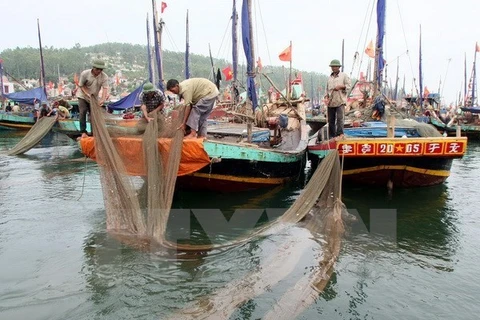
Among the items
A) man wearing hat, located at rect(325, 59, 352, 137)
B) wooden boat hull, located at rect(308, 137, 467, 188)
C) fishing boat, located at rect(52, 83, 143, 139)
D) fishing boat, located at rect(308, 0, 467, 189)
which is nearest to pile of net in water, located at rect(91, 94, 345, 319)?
fishing boat, located at rect(52, 83, 143, 139)

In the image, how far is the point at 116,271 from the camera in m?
4.89

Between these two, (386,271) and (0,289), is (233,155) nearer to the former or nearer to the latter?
(386,271)

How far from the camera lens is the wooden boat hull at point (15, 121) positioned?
26.2m

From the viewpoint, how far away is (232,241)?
588cm

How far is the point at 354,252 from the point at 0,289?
14.1 feet

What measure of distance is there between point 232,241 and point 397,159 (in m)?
4.45

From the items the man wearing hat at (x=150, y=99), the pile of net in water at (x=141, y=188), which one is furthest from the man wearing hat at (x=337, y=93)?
the pile of net in water at (x=141, y=188)

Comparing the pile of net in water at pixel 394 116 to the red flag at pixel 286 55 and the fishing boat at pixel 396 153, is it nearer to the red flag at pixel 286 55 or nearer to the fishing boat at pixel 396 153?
the fishing boat at pixel 396 153

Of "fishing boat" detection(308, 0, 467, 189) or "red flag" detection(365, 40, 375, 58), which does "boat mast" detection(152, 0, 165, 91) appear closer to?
"fishing boat" detection(308, 0, 467, 189)

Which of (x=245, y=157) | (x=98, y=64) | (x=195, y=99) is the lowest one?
(x=245, y=157)

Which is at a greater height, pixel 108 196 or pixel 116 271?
pixel 108 196

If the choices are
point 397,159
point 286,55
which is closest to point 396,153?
point 397,159

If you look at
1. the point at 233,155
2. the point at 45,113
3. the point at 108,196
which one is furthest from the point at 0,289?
the point at 45,113

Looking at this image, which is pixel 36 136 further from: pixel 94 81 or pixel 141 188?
pixel 141 188
